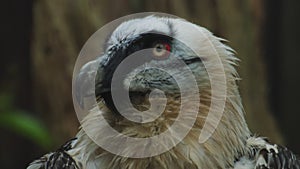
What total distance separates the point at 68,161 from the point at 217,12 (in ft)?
8.56

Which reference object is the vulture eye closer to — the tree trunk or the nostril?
the nostril

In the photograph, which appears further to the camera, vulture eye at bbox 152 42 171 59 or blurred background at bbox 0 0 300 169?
blurred background at bbox 0 0 300 169

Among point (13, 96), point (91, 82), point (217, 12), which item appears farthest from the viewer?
point (13, 96)

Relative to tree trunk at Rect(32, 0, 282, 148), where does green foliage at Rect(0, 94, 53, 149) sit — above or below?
below

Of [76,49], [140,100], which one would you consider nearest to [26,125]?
[76,49]

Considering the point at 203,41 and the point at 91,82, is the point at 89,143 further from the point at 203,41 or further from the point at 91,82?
the point at 203,41

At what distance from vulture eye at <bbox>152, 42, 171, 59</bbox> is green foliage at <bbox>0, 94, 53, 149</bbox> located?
8.65ft

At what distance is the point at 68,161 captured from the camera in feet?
9.54

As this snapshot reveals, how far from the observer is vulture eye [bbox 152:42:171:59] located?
276 cm

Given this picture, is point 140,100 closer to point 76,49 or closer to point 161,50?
point 161,50

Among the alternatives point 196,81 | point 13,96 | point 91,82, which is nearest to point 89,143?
point 91,82

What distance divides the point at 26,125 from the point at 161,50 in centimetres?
282

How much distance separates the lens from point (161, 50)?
2777 mm

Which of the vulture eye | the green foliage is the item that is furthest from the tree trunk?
the vulture eye
